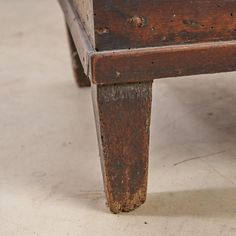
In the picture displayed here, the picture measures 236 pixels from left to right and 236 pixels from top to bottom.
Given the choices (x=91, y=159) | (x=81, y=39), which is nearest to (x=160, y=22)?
(x=81, y=39)

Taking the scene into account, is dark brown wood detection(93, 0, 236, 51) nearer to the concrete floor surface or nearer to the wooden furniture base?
the wooden furniture base

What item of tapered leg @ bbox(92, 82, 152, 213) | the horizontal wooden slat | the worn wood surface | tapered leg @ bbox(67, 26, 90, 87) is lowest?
tapered leg @ bbox(67, 26, 90, 87)

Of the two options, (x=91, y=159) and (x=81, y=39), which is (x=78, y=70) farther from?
(x=81, y=39)

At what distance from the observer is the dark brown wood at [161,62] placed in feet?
2.86

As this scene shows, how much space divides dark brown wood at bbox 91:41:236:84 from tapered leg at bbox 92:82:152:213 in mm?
32

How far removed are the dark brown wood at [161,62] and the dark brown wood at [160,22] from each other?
0.01m

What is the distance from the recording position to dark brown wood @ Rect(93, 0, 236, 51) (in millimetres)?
846

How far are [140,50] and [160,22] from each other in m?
0.06

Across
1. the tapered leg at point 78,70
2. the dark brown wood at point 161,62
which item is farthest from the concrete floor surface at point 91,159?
the dark brown wood at point 161,62

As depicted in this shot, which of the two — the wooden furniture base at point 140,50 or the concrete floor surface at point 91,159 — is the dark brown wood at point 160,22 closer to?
the wooden furniture base at point 140,50

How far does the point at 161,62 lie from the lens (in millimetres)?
888

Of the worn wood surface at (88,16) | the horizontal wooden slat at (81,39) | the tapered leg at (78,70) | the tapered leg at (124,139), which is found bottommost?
the tapered leg at (78,70)

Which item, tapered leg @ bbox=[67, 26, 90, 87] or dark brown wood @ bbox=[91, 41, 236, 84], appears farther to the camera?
tapered leg @ bbox=[67, 26, 90, 87]

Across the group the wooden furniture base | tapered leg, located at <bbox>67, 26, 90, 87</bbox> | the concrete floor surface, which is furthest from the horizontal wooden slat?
tapered leg, located at <bbox>67, 26, 90, 87</bbox>
